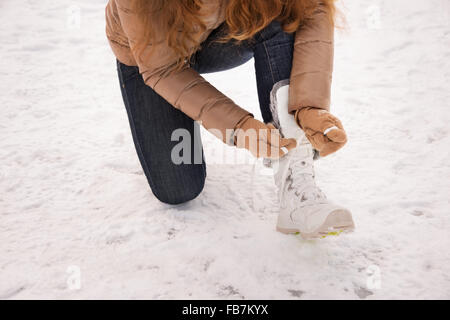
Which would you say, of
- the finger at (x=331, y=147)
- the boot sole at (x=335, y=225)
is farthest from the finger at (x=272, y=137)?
the boot sole at (x=335, y=225)

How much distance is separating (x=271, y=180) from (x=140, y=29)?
2.44 ft

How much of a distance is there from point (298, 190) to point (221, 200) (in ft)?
1.09

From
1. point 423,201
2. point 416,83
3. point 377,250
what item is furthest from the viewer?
point 416,83

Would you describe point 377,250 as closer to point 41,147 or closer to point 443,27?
point 41,147

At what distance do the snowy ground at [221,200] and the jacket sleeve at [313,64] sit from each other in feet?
0.82

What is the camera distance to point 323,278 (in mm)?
980

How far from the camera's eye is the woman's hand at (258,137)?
94 cm

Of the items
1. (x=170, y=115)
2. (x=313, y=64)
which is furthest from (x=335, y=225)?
(x=170, y=115)

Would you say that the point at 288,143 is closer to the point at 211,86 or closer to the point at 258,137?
the point at 258,137

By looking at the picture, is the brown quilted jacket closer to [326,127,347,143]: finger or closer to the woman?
the woman

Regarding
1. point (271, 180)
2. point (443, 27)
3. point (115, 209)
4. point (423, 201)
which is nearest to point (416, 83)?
point (443, 27)

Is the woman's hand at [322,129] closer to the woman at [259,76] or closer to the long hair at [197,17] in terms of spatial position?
the woman at [259,76]

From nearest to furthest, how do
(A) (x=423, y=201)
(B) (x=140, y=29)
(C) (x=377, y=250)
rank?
(B) (x=140, y=29), (C) (x=377, y=250), (A) (x=423, y=201)

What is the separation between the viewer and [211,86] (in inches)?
40.2
